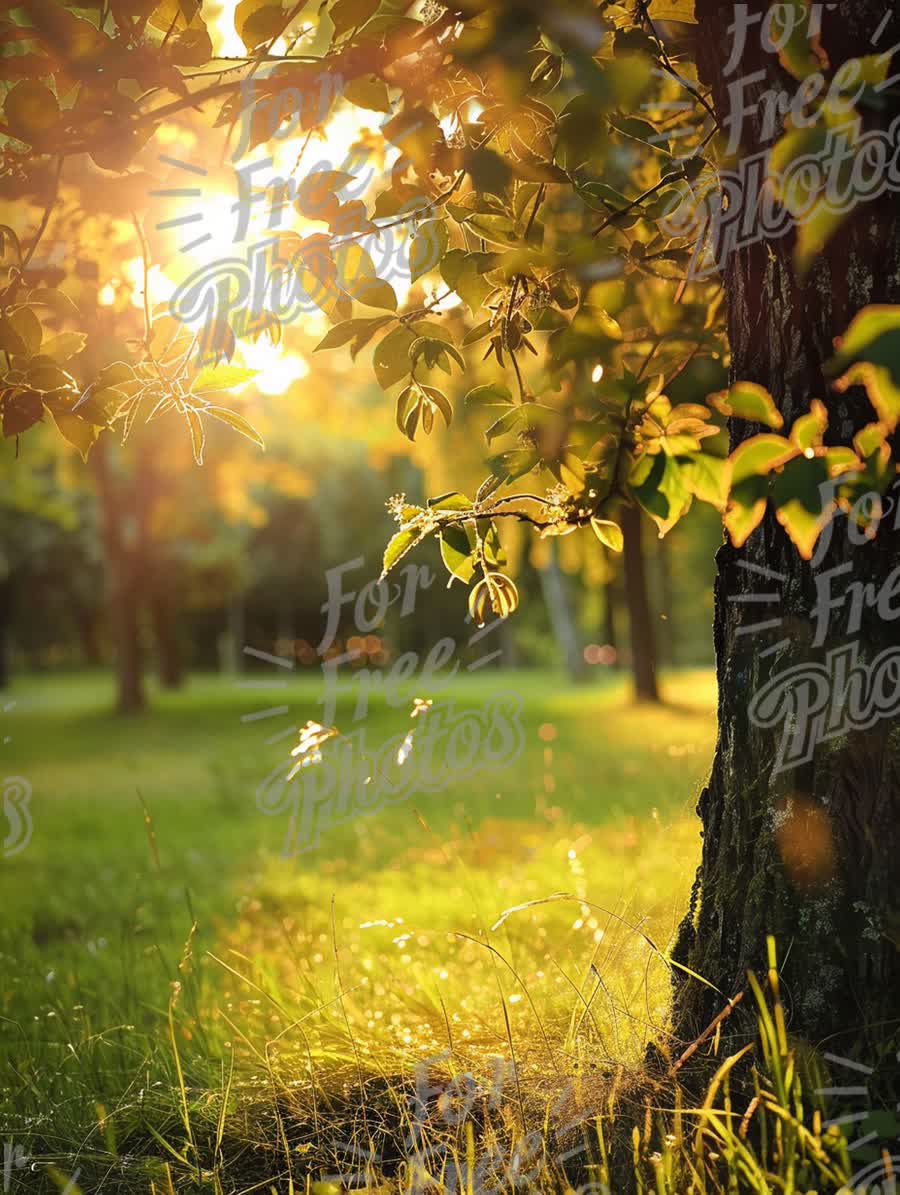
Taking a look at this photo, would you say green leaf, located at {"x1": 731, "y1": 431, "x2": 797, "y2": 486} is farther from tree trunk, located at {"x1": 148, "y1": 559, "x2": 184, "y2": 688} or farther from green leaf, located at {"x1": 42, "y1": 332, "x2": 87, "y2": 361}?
tree trunk, located at {"x1": 148, "y1": 559, "x2": 184, "y2": 688}

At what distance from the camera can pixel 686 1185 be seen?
1.79 m

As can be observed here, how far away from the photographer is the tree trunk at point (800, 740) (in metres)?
1.95

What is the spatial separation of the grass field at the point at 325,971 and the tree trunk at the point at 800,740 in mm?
243

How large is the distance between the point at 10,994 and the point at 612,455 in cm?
260

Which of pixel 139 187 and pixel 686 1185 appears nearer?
pixel 686 1185

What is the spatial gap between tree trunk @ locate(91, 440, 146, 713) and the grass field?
8.52m

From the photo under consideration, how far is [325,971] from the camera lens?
3514mm

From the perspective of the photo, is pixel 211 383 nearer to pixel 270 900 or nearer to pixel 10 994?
pixel 10 994

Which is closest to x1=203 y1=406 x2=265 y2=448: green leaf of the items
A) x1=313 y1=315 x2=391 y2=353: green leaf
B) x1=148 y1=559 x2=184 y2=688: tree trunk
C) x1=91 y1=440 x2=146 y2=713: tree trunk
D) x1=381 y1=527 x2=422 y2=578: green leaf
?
x1=313 y1=315 x2=391 y2=353: green leaf

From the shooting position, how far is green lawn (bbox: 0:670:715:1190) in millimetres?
2246

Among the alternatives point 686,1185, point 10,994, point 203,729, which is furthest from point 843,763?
point 203,729

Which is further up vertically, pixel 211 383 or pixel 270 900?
pixel 211 383

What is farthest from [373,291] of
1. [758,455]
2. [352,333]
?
[758,455]

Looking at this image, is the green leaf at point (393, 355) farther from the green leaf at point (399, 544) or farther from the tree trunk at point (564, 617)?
the tree trunk at point (564, 617)
